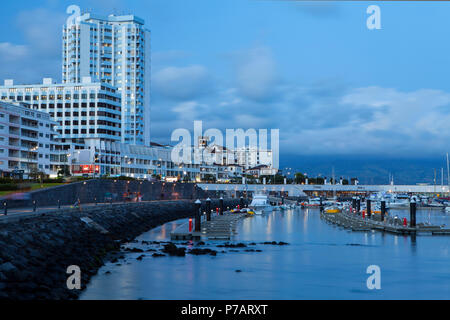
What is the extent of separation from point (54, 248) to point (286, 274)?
16947 millimetres

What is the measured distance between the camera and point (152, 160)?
176 metres

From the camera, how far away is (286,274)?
4050 cm

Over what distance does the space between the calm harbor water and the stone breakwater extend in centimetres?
205

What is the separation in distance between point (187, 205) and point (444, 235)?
64.8 m

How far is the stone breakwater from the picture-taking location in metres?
26.0

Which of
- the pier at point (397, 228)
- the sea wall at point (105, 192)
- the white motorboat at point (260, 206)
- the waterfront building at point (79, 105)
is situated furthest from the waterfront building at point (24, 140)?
→ the pier at point (397, 228)

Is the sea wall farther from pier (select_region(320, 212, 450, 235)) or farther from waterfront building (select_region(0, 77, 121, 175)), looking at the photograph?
waterfront building (select_region(0, 77, 121, 175))

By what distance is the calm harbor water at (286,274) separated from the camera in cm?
3350

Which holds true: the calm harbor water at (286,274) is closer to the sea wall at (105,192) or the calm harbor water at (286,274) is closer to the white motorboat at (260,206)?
the sea wall at (105,192)

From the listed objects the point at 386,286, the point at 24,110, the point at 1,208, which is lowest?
the point at 386,286
